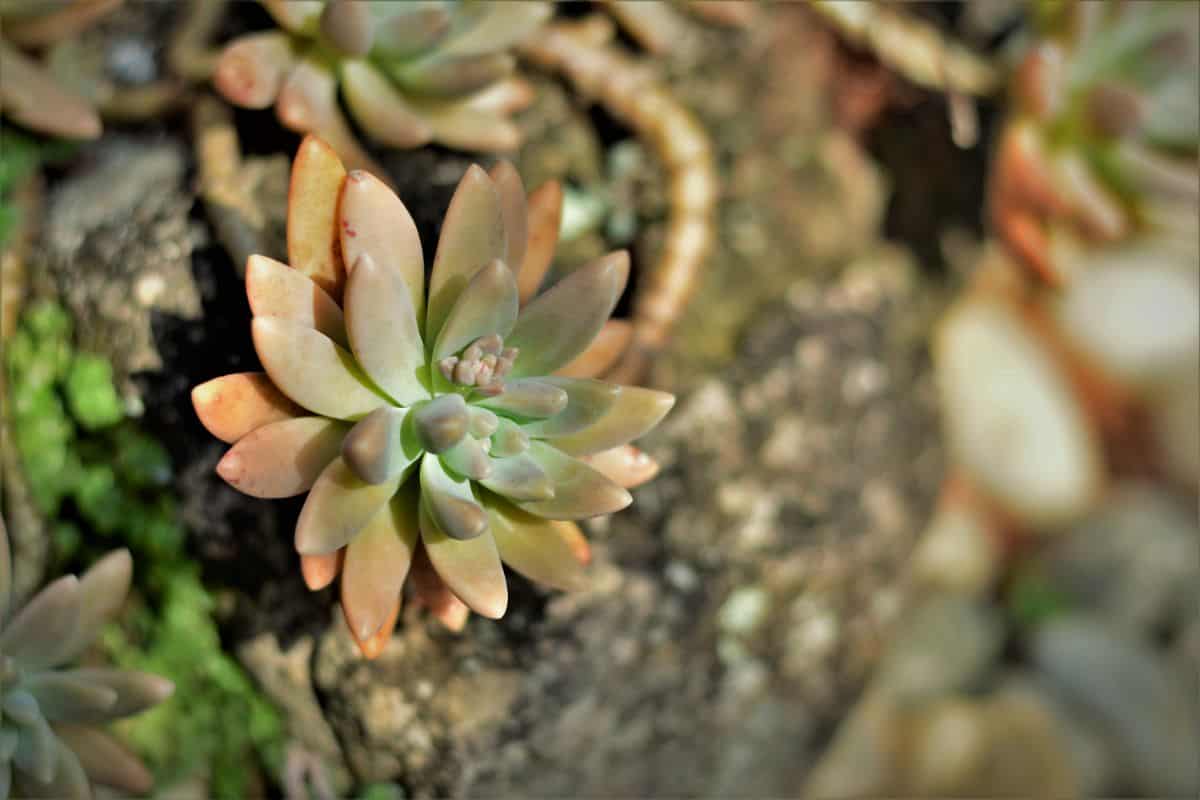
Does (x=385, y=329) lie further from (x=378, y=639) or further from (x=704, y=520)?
(x=704, y=520)

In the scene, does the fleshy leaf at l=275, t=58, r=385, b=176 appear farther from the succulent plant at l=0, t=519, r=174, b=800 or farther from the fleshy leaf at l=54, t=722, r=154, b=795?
the fleshy leaf at l=54, t=722, r=154, b=795

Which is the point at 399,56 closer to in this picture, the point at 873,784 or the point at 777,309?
the point at 777,309

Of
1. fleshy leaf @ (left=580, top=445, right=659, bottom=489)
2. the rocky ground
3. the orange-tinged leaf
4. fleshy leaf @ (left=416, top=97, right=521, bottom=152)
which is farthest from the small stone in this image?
fleshy leaf @ (left=416, top=97, right=521, bottom=152)

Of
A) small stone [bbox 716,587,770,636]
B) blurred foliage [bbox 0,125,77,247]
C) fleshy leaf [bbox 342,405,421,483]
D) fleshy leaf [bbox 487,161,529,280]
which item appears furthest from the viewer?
small stone [bbox 716,587,770,636]

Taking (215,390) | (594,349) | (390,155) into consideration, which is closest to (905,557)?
(594,349)

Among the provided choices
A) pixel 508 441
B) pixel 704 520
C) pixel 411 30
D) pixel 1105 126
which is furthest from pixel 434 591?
pixel 1105 126

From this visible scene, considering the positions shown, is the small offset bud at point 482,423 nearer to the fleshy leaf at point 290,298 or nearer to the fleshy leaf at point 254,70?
the fleshy leaf at point 290,298

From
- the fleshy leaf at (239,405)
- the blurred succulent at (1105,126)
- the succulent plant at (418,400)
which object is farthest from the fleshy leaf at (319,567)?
the blurred succulent at (1105,126)
